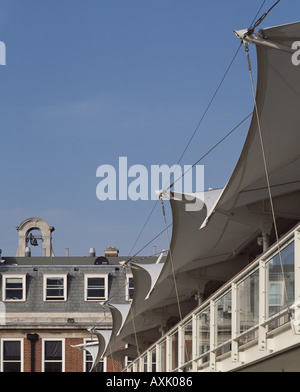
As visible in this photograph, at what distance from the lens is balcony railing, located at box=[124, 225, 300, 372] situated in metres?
14.6

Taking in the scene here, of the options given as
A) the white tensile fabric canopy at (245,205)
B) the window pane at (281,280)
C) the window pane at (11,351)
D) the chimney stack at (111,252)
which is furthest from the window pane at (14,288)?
the window pane at (281,280)

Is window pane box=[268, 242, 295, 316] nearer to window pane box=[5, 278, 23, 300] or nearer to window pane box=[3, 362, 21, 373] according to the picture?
window pane box=[3, 362, 21, 373]

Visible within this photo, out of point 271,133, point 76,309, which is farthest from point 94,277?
point 271,133

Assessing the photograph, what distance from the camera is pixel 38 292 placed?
56.0 m

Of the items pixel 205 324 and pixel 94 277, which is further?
pixel 94 277

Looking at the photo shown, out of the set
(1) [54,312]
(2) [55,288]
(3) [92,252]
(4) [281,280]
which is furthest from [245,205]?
(3) [92,252]

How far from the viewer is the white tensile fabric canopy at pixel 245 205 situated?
15.5m

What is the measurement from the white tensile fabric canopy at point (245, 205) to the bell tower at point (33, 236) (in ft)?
96.0

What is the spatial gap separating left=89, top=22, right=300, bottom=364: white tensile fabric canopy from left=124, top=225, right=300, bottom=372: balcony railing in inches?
73.3

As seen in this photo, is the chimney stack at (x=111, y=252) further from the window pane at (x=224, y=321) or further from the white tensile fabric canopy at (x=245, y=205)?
the window pane at (x=224, y=321)

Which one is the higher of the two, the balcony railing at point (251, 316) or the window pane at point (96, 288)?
the window pane at point (96, 288)

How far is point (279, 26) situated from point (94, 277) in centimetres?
4293

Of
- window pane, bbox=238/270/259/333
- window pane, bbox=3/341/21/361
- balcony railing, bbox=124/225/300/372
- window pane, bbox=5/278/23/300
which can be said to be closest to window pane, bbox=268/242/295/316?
balcony railing, bbox=124/225/300/372
